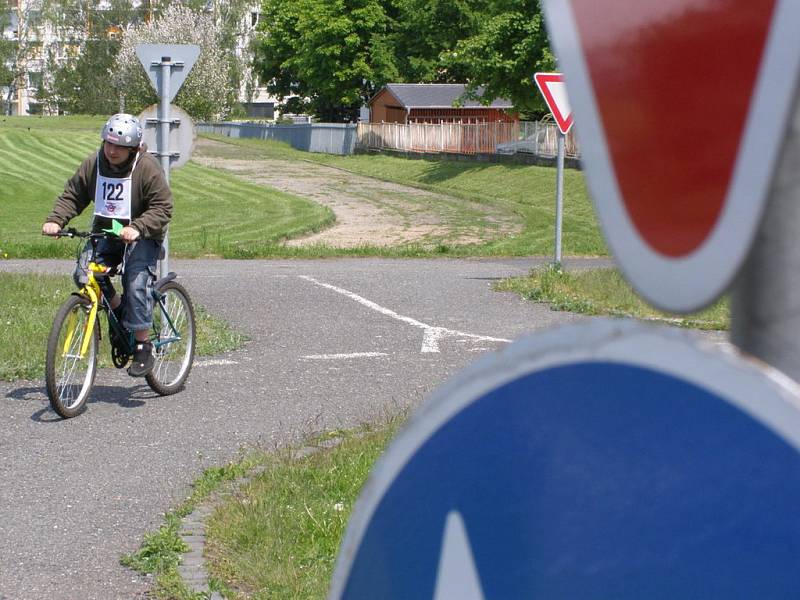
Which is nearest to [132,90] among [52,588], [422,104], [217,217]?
[422,104]

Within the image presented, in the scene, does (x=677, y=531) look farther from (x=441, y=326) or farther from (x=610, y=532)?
(x=441, y=326)

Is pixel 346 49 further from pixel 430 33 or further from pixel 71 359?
pixel 71 359

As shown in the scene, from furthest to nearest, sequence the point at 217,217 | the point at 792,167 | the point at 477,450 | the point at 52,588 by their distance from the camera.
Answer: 1. the point at 217,217
2. the point at 52,588
3. the point at 477,450
4. the point at 792,167

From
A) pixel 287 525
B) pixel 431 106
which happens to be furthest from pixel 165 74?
pixel 431 106

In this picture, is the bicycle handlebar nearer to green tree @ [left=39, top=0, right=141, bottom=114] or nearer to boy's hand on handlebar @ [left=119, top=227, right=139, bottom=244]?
boy's hand on handlebar @ [left=119, top=227, right=139, bottom=244]

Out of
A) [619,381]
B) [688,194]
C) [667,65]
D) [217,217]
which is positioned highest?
[667,65]

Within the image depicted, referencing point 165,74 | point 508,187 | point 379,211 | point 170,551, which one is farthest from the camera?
point 508,187

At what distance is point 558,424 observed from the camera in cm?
121

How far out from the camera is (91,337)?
8.17 metres

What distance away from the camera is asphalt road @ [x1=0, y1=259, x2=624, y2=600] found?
5.74 metres

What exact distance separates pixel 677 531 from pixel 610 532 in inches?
2.9

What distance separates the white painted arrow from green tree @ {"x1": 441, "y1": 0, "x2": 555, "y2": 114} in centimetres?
4313

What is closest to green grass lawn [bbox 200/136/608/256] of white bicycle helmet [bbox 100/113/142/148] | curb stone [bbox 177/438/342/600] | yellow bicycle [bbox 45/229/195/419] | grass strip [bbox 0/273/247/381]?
grass strip [bbox 0/273/247/381]

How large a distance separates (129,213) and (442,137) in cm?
4889
